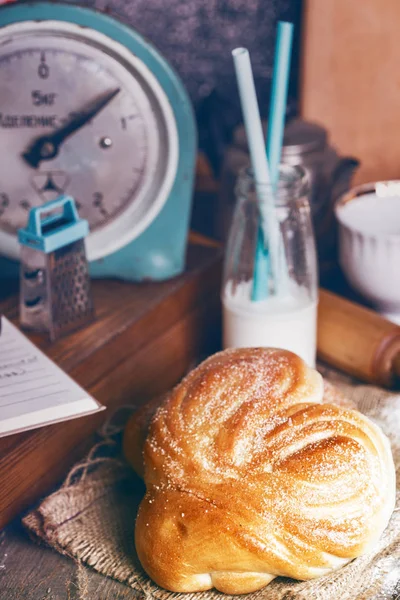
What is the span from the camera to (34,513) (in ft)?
3.42

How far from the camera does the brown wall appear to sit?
65.6 inches

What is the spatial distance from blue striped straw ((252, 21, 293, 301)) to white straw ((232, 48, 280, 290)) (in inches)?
0.4

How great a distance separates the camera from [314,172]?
148 cm

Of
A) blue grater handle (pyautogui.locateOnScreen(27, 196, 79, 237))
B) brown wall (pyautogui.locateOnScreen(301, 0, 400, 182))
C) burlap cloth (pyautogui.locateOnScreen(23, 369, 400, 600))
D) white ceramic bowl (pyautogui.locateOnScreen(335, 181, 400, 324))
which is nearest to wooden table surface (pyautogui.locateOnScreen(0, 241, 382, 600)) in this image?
burlap cloth (pyautogui.locateOnScreen(23, 369, 400, 600))

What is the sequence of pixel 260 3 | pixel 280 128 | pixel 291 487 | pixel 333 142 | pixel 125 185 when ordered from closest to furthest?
pixel 291 487, pixel 280 128, pixel 125 185, pixel 260 3, pixel 333 142

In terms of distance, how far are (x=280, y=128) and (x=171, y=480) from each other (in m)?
0.54

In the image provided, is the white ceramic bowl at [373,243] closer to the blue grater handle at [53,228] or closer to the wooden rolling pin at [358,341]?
the wooden rolling pin at [358,341]

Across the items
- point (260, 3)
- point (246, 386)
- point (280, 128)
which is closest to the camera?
point (246, 386)

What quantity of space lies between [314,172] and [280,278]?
35 centimetres

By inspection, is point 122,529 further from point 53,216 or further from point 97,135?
point 97,135

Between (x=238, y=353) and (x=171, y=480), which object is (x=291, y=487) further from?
(x=238, y=353)

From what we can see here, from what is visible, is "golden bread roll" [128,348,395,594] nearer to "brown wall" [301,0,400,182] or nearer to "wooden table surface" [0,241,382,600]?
"wooden table surface" [0,241,382,600]

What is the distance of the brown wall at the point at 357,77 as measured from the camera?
65.6 inches

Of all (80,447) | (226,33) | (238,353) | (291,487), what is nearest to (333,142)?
(226,33)
